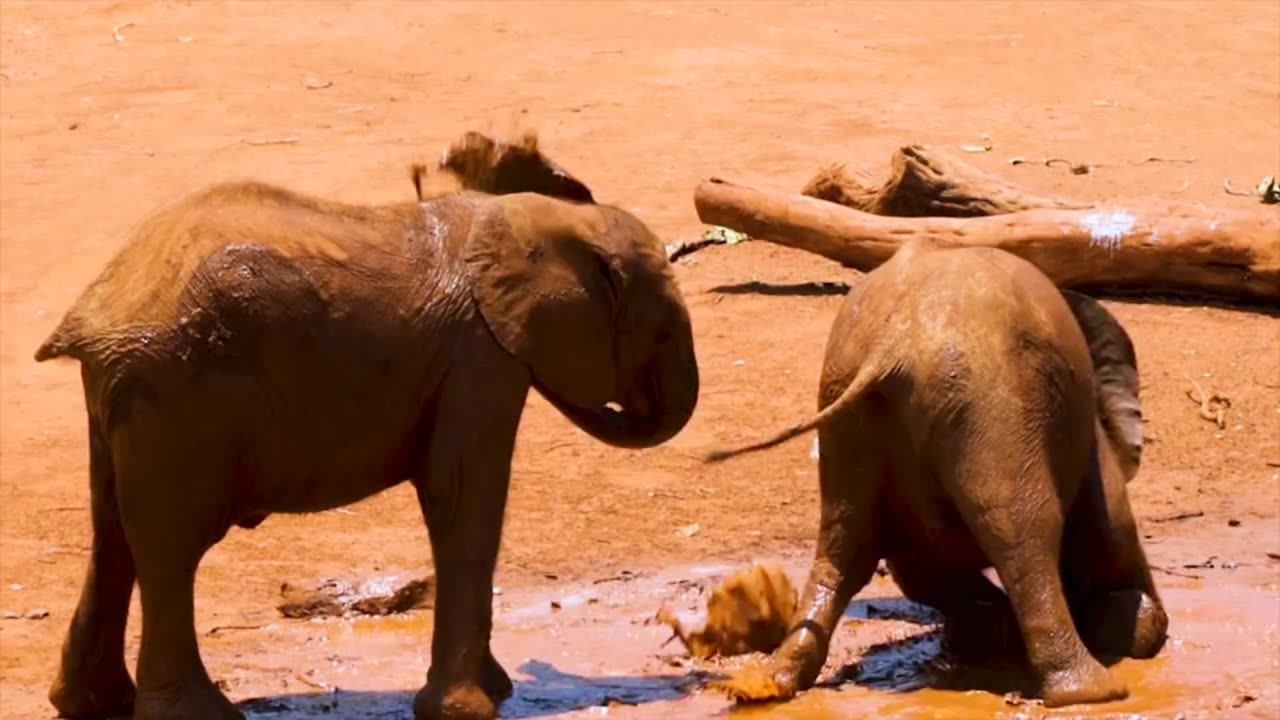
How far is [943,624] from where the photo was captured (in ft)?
26.9

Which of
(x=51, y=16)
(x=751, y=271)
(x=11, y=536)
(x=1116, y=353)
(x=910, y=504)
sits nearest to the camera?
(x=910, y=504)

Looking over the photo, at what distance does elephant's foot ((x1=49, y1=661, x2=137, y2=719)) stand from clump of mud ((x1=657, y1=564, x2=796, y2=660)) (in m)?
1.79

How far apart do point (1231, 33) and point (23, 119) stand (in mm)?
9225

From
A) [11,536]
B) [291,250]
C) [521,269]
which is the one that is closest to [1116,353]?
[521,269]

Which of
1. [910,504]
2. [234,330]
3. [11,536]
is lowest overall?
[11,536]

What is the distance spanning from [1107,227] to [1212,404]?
1.14 metres

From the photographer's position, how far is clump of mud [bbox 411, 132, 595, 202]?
748 cm

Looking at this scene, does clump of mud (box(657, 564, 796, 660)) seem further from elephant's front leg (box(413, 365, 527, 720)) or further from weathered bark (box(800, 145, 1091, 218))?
weathered bark (box(800, 145, 1091, 218))

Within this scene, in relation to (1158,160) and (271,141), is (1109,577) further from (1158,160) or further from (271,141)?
(271,141)

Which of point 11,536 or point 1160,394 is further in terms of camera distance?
point 1160,394

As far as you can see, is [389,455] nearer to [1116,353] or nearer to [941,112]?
[1116,353]

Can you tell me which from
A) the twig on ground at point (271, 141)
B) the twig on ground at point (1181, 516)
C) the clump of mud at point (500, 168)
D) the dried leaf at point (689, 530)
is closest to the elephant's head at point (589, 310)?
the clump of mud at point (500, 168)

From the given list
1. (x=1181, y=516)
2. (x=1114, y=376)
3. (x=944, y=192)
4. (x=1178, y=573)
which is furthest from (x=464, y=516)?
(x=944, y=192)

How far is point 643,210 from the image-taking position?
1436 centimetres
